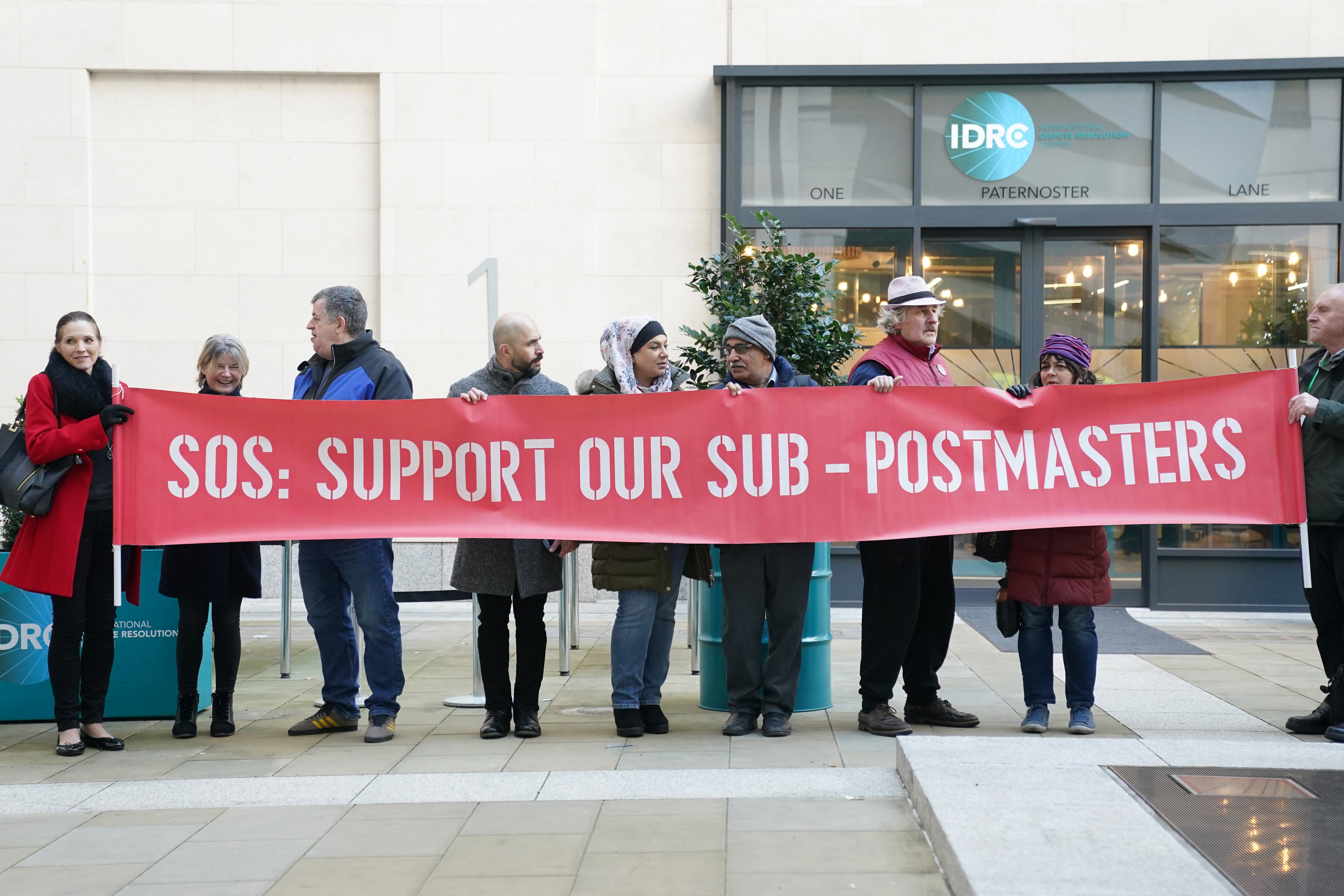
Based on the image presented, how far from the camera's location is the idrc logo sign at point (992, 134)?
10.8 m

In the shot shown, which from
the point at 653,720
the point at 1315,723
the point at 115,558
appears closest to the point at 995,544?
the point at 1315,723

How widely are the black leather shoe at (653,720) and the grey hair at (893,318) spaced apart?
2.05m

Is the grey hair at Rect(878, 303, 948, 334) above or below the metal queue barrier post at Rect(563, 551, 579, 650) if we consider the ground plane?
above

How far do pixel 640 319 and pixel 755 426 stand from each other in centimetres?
75

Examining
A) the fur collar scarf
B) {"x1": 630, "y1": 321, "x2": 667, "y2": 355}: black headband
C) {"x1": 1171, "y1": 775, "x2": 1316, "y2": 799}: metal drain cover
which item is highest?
{"x1": 630, "y1": 321, "x2": 667, "y2": 355}: black headband

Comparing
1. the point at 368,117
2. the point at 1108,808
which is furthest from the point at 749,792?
the point at 368,117

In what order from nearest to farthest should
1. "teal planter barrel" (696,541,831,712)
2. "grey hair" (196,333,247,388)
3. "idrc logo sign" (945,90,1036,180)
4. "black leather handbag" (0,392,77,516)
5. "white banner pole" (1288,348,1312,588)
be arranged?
"black leather handbag" (0,392,77,516)
"white banner pole" (1288,348,1312,588)
"grey hair" (196,333,247,388)
"teal planter barrel" (696,541,831,712)
"idrc logo sign" (945,90,1036,180)

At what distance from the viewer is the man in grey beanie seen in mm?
5566

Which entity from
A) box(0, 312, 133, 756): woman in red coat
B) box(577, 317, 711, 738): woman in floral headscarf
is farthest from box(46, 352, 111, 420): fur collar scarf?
box(577, 317, 711, 738): woman in floral headscarf

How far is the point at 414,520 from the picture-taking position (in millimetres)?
5578

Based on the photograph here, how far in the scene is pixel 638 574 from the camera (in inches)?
219

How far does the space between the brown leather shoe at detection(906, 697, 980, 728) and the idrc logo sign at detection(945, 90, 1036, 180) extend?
6.33 metres

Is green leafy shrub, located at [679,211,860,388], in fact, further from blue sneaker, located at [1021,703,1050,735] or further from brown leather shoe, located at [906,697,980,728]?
blue sneaker, located at [1021,703,1050,735]

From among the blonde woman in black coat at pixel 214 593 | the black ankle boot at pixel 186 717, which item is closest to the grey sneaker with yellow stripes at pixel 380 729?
the blonde woman in black coat at pixel 214 593
